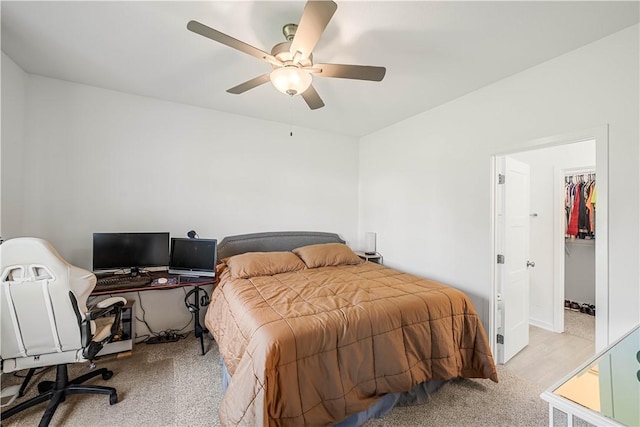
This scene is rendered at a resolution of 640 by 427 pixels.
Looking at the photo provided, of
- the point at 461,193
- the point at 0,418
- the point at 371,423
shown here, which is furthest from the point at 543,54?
the point at 0,418

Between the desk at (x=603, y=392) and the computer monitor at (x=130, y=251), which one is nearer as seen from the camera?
the desk at (x=603, y=392)

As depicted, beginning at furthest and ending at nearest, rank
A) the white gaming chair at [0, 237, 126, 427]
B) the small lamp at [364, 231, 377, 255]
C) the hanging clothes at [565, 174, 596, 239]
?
the small lamp at [364, 231, 377, 255], the hanging clothes at [565, 174, 596, 239], the white gaming chair at [0, 237, 126, 427]

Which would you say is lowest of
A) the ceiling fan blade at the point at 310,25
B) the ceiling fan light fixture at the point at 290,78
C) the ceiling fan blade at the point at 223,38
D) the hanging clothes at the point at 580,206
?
the hanging clothes at the point at 580,206

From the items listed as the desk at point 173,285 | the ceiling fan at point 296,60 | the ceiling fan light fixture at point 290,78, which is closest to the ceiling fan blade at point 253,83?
the ceiling fan at point 296,60

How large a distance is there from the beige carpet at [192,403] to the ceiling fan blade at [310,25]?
2503 mm

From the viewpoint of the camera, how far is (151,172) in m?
2.99

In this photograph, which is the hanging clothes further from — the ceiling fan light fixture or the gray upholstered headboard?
the ceiling fan light fixture

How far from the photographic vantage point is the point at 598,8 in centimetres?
158

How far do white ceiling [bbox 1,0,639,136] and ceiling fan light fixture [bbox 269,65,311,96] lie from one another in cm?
A: 35

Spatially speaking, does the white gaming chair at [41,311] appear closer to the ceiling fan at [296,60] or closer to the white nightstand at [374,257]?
the ceiling fan at [296,60]

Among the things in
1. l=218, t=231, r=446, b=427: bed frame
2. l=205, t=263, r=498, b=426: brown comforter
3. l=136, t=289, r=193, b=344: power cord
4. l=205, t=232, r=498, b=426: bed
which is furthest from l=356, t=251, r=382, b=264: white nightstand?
l=136, t=289, r=193, b=344: power cord

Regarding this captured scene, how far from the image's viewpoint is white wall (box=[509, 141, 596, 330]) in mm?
3383

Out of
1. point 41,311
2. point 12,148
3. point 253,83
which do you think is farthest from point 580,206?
point 12,148

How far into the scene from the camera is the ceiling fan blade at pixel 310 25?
125cm
